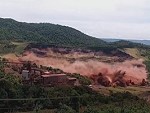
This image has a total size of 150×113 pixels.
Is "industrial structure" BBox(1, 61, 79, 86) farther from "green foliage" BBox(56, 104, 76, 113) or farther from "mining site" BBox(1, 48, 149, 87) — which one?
"green foliage" BBox(56, 104, 76, 113)

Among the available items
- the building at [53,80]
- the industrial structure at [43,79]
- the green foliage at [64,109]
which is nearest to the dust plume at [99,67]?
the industrial structure at [43,79]

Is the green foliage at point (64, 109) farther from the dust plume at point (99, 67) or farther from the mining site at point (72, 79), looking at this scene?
the dust plume at point (99, 67)

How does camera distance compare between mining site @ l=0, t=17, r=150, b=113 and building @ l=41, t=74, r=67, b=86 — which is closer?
mining site @ l=0, t=17, r=150, b=113

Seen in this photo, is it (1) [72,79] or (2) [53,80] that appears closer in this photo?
(2) [53,80]

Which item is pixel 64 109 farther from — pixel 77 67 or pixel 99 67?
pixel 77 67

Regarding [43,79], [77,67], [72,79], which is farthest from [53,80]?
[77,67]

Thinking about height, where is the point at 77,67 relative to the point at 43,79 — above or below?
below

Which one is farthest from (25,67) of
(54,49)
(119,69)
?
(54,49)

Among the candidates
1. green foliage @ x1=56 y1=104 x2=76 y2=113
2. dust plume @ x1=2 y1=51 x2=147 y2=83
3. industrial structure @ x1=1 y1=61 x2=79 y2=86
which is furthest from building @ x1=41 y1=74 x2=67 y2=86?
green foliage @ x1=56 y1=104 x2=76 y2=113

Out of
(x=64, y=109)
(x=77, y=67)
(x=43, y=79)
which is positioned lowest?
(x=77, y=67)

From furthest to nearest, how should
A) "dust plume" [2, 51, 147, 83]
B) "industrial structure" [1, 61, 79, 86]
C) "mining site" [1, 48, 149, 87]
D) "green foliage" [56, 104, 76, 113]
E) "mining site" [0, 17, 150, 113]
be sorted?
"dust plume" [2, 51, 147, 83], "mining site" [1, 48, 149, 87], "industrial structure" [1, 61, 79, 86], "mining site" [0, 17, 150, 113], "green foliage" [56, 104, 76, 113]

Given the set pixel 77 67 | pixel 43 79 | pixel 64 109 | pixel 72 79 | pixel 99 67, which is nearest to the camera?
pixel 64 109
